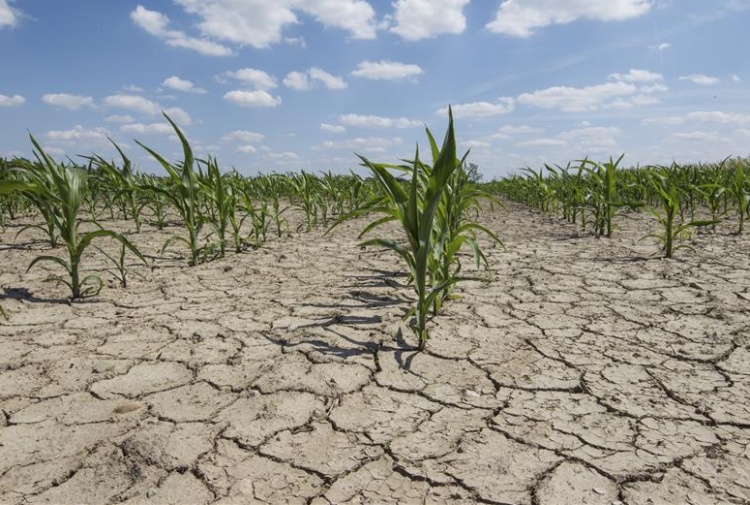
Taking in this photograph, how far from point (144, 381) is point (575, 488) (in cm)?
114

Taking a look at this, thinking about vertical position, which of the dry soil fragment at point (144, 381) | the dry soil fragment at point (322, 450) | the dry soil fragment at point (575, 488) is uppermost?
the dry soil fragment at point (144, 381)

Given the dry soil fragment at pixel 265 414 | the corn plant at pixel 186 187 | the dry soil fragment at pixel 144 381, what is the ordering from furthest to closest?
1. the corn plant at pixel 186 187
2. the dry soil fragment at pixel 144 381
3. the dry soil fragment at pixel 265 414

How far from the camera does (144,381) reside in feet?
4.81

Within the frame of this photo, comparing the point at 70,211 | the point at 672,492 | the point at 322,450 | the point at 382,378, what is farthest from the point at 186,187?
the point at 672,492

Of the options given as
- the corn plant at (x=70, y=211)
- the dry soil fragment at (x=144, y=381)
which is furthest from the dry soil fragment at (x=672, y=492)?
the corn plant at (x=70, y=211)

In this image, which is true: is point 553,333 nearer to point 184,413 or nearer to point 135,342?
point 184,413

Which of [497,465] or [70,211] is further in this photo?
[70,211]

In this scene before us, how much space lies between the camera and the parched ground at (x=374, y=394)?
1.02 metres

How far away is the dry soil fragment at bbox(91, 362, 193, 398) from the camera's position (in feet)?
4.58

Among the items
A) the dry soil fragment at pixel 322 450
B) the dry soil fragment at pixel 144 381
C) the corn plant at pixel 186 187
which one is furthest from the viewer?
the corn plant at pixel 186 187

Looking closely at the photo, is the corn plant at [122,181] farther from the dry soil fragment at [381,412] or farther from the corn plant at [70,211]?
the dry soil fragment at [381,412]

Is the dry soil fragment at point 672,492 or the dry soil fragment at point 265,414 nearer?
the dry soil fragment at point 672,492

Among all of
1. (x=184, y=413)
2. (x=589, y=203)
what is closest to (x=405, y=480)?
(x=184, y=413)

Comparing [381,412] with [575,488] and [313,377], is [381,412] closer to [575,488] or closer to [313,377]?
[313,377]
